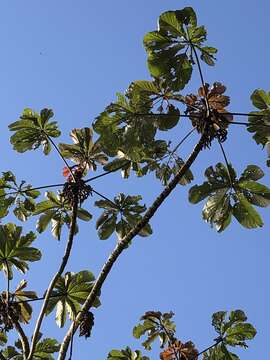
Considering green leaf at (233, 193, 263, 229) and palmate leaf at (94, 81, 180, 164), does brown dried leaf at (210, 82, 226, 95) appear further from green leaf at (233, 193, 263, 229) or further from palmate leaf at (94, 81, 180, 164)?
green leaf at (233, 193, 263, 229)

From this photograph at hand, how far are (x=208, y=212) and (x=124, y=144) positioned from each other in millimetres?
1204

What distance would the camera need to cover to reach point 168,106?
7.18m

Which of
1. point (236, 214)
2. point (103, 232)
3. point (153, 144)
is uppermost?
point (153, 144)

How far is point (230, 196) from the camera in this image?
7.00 meters

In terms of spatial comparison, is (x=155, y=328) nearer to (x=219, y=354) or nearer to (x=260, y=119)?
(x=219, y=354)

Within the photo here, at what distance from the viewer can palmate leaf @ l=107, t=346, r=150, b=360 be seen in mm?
7953

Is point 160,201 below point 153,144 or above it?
below

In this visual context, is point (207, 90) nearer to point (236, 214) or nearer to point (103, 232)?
point (236, 214)

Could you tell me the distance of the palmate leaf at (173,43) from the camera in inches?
271

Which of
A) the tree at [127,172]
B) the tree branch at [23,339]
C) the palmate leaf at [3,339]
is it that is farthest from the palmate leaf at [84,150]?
the palmate leaf at [3,339]

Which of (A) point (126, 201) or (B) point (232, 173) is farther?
(A) point (126, 201)

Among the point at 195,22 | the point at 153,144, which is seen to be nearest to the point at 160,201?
the point at 153,144

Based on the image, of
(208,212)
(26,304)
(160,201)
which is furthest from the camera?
(26,304)

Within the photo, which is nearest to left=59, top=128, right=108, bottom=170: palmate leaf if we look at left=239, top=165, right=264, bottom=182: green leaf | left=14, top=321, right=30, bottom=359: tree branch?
left=239, top=165, right=264, bottom=182: green leaf
